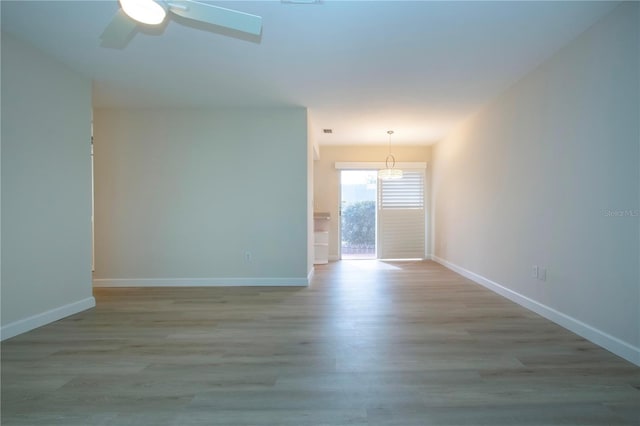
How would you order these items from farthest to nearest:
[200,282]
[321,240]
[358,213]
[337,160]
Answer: [358,213]
[337,160]
[321,240]
[200,282]

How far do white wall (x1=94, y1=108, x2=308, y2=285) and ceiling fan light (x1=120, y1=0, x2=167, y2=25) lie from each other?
2.54m

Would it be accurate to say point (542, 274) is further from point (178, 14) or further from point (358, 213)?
point (358, 213)

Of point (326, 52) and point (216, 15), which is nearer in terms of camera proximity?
point (216, 15)

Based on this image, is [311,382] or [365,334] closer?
[311,382]

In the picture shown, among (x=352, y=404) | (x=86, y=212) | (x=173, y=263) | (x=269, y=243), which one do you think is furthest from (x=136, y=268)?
(x=352, y=404)

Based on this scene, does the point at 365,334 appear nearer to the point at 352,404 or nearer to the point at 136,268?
the point at 352,404

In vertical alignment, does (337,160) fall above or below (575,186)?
above

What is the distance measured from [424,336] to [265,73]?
280 cm

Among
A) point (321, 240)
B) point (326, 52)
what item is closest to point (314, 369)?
point (326, 52)

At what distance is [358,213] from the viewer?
6.47m

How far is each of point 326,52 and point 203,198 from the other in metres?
2.51

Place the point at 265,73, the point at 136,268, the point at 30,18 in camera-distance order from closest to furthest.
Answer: the point at 30,18 < the point at 265,73 < the point at 136,268

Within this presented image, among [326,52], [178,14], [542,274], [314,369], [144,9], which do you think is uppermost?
[326,52]

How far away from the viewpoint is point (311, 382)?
1.74 m
